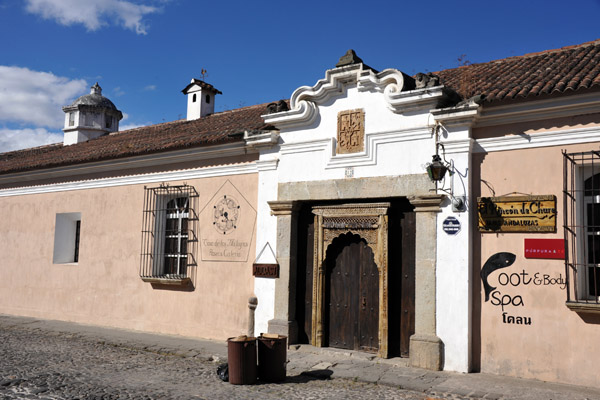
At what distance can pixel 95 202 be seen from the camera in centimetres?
1320

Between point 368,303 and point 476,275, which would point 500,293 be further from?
point 368,303

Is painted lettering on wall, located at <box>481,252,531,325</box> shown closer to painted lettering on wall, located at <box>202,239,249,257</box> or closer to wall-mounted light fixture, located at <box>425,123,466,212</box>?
wall-mounted light fixture, located at <box>425,123,466,212</box>

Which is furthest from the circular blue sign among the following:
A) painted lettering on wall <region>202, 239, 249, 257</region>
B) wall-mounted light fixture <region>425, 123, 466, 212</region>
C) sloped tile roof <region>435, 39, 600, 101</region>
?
painted lettering on wall <region>202, 239, 249, 257</region>

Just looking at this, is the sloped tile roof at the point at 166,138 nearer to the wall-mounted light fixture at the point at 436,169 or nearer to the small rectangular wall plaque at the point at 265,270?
the small rectangular wall plaque at the point at 265,270

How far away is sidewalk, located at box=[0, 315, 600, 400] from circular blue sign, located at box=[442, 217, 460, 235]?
2.03m

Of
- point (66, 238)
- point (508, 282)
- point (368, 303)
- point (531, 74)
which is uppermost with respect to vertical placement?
point (531, 74)

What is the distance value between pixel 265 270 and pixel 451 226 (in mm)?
3551

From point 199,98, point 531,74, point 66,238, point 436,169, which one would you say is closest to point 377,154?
point 436,169

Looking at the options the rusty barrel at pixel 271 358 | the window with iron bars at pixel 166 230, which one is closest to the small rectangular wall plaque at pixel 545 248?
the rusty barrel at pixel 271 358

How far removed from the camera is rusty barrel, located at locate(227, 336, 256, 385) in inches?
286

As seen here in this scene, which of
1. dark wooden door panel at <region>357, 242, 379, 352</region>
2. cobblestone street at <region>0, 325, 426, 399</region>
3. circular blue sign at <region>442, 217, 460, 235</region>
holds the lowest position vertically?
cobblestone street at <region>0, 325, 426, 399</region>

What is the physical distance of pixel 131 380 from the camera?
24.3 ft

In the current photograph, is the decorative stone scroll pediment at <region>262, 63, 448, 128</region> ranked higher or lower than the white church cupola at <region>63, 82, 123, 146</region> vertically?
lower

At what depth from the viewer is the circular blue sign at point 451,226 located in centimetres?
802
